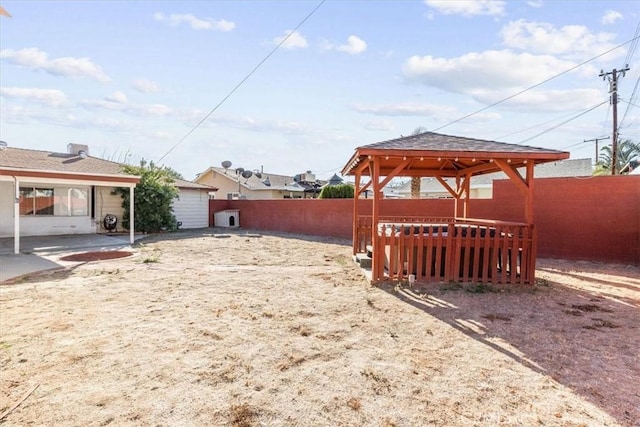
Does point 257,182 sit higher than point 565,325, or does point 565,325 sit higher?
point 257,182

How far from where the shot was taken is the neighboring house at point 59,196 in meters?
11.5

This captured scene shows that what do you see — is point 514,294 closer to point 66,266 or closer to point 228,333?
point 228,333

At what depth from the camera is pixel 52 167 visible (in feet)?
38.7

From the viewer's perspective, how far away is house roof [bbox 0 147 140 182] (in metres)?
10.0

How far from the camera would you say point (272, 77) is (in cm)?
1266

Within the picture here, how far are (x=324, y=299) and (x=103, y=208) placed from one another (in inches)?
534

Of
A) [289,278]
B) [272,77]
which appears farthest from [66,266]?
[272,77]

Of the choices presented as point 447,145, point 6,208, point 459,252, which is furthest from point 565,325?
point 6,208

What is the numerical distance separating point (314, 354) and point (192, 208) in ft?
54.7

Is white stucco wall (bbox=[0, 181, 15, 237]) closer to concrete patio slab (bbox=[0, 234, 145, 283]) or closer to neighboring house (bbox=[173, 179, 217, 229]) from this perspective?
concrete patio slab (bbox=[0, 234, 145, 283])

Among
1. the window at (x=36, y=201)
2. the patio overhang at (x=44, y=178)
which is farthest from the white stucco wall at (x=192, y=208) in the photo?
the patio overhang at (x=44, y=178)

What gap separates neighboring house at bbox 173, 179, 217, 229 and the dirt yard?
462 inches

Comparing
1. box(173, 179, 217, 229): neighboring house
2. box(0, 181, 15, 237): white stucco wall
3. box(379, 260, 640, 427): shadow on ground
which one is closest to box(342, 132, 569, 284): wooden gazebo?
box(379, 260, 640, 427): shadow on ground

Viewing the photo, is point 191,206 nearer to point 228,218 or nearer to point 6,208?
point 228,218
